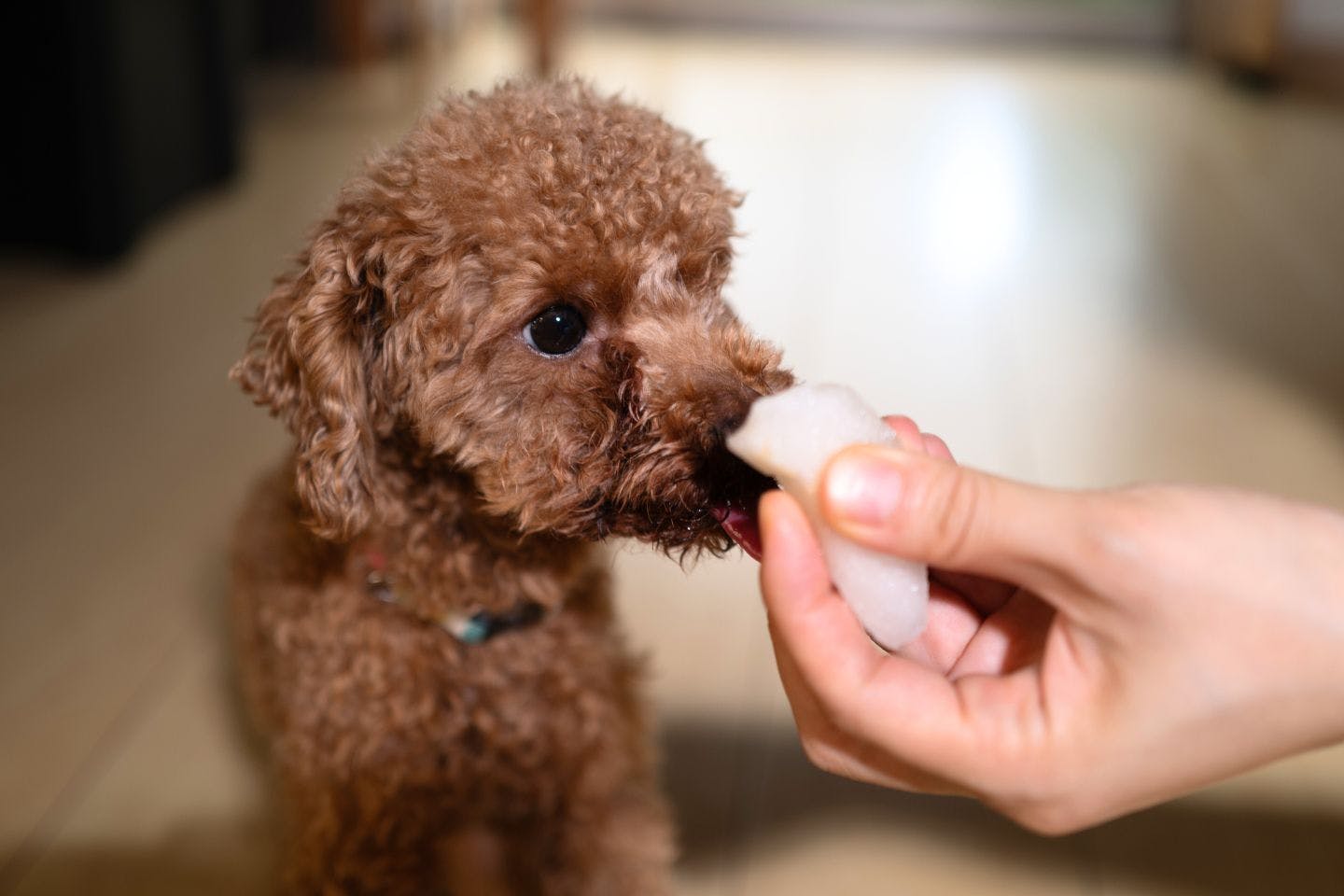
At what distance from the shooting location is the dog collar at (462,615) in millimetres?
966

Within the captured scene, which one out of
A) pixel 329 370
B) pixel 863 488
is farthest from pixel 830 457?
pixel 329 370

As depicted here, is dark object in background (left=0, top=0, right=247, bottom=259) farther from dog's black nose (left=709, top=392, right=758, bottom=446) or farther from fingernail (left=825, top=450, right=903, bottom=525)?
fingernail (left=825, top=450, right=903, bottom=525)

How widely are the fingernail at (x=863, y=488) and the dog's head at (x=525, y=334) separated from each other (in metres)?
0.18

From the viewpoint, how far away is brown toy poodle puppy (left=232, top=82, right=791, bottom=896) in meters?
0.84

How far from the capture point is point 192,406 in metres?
1.84

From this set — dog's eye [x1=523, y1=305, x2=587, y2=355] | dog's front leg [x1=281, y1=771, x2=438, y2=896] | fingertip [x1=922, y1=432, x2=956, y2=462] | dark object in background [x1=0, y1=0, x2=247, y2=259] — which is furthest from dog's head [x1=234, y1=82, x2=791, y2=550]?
dark object in background [x1=0, y1=0, x2=247, y2=259]

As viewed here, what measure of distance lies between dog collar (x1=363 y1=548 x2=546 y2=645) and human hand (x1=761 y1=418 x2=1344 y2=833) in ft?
1.08

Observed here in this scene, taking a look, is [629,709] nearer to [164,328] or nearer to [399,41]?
[164,328]

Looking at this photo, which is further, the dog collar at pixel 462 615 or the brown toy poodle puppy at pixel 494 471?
the dog collar at pixel 462 615

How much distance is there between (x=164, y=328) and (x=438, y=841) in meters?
1.36

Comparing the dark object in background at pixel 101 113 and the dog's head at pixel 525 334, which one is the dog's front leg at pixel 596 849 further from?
the dark object in background at pixel 101 113

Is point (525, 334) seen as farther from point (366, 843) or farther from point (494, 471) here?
point (366, 843)

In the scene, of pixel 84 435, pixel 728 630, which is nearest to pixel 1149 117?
pixel 728 630

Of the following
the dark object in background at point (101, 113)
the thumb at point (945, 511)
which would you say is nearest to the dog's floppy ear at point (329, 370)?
the thumb at point (945, 511)
